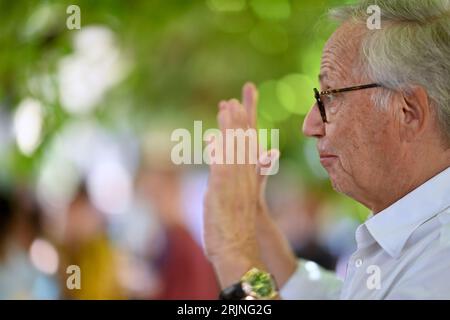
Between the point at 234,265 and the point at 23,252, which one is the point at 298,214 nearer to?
the point at 23,252

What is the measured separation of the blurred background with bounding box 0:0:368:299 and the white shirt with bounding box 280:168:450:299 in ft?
4.20

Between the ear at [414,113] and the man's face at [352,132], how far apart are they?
2 cm

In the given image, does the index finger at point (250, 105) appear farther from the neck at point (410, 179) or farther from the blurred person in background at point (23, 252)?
the blurred person in background at point (23, 252)

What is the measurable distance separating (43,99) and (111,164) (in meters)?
1.07

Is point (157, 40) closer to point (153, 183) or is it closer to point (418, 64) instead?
point (153, 183)

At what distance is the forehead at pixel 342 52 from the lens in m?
1.21

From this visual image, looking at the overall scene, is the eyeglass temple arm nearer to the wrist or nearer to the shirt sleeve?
the wrist

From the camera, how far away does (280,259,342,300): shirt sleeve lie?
1.54 metres

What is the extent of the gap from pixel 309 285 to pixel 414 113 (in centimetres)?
51

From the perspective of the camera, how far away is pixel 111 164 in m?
3.57

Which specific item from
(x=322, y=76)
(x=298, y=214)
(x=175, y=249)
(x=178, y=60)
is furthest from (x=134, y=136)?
(x=322, y=76)

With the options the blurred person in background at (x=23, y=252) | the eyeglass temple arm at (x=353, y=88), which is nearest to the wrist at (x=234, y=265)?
the eyeglass temple arm at (x=353, y=88)

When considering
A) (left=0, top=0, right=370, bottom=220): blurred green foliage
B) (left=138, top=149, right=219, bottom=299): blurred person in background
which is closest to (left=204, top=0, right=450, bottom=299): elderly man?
(left=0, top=0, right=370, bottom=220): blurred green foliage

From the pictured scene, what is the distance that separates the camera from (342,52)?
1.23 meters
